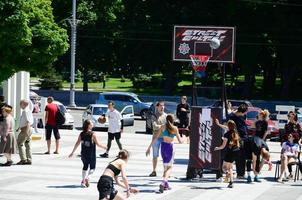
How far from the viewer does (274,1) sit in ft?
193

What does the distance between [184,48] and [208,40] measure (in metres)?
0.96

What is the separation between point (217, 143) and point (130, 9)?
48990 millimetres

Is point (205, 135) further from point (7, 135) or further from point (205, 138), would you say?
point (7, 135)

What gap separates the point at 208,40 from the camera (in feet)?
60.3

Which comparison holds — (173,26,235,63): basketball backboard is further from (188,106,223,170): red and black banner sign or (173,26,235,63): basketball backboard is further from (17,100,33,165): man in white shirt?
(17,100,33,165): man in white shirt

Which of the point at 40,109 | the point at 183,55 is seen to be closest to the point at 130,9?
the point at 40,109

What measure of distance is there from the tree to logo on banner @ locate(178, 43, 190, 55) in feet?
13.1

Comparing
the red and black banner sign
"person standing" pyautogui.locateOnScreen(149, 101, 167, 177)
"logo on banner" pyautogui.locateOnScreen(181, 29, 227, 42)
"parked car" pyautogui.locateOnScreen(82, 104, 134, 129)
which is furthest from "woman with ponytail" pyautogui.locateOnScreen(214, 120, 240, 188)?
"parked car" pyautogui.locateOnScreen(82, 104, 134, 129)

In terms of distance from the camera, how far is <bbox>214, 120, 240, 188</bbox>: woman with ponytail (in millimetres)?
16453

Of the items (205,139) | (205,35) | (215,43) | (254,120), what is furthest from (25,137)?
(254,120)

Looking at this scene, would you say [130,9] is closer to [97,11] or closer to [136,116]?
[97,11]

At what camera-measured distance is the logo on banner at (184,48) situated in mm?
19013

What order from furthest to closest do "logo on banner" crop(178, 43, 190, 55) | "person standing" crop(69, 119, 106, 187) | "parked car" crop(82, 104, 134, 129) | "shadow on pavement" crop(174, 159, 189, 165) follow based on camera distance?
"parked car" crop(82, 104, 134, 129), "shadow on pavement" crop(174, 159, 189, 165), "logo on banner" crop(178, 43, 190, 55), "person standing" crop(69, 119, 106, 187)

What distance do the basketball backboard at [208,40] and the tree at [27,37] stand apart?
408cm
